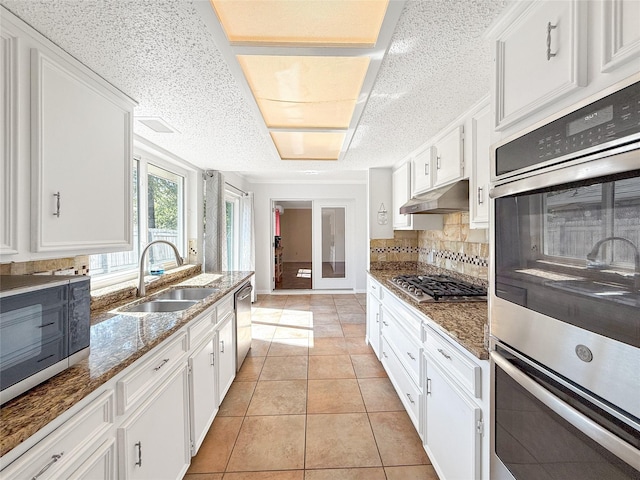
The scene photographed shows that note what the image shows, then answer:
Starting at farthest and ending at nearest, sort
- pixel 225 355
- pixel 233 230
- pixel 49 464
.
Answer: pixel 233 230
pixel 225 355
pixel 49 464

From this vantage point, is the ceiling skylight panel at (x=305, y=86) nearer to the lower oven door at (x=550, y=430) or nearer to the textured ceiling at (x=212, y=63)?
the textured ceiling at (x=212, y=63)

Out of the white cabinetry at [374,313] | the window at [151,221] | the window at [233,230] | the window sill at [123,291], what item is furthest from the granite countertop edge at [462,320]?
the window at [233,230]

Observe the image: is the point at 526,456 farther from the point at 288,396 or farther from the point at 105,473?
the point at 288,396

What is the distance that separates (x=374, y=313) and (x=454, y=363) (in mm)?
1785

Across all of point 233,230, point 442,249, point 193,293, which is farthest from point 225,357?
point 233,230

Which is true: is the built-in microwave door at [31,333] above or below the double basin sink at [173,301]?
above

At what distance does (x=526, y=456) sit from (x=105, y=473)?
139 cm

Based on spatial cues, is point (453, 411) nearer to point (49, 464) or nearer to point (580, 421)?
point (580, 421)

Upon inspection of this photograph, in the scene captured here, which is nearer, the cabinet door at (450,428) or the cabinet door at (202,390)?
the cabinet door at (450,428)

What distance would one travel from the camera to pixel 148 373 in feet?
4.12

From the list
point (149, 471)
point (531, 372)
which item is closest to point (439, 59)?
point (531, 372)

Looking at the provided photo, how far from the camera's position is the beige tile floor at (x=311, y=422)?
1686 mm

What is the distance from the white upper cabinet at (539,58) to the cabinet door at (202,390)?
1.97 meters

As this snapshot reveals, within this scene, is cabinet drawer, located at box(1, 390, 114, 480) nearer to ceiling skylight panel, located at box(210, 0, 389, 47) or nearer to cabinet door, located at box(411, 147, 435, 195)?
ceiling skylight panel, located at box(210, 0, 389, 47)
